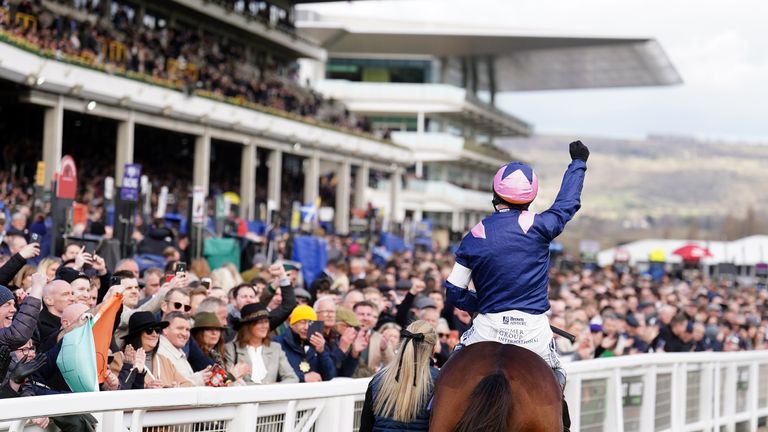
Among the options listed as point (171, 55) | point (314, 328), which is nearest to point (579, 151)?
point (314, 328)

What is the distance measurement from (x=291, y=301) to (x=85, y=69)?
20.4 metres

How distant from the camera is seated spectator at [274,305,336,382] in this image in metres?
9.26

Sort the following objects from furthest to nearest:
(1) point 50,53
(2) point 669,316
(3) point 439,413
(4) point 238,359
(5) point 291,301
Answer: (1) point 50,53 < (2) point 669,316 < (5) point 291,301 < (4) point 238,359 < (3) point 439,413

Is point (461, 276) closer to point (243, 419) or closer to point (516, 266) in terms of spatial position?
point (516, 266)

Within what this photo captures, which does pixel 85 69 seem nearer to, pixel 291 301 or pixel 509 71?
pixel 291 301

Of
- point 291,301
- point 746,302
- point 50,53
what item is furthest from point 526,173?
point 50,53

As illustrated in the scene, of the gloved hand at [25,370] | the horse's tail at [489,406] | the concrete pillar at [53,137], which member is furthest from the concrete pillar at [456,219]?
the gloved hand at [25,370]

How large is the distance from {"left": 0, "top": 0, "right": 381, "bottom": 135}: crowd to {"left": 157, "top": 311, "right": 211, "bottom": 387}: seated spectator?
18.2m

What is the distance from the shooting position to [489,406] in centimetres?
596

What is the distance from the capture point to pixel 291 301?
959 cm

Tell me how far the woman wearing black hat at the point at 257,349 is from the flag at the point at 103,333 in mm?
1956

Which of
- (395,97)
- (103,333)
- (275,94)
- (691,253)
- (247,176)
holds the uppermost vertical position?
(395,97)

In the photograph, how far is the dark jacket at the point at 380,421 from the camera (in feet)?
21.7

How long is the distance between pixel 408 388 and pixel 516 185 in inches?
45.9
